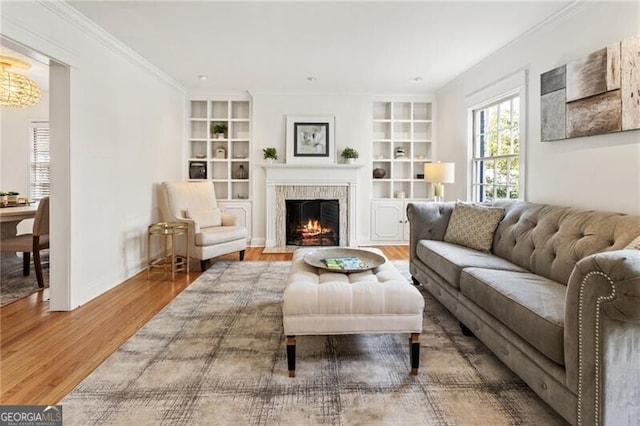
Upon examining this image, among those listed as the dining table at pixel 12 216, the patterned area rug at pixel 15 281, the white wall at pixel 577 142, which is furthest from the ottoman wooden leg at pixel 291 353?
the dining table at pixel 12 216

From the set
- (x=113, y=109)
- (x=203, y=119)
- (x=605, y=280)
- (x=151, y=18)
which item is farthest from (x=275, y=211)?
(x=605, y=280)

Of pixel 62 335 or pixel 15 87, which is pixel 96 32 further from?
pixel 62 335

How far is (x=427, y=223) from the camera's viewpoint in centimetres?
369

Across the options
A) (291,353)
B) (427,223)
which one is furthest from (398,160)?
(291,353)

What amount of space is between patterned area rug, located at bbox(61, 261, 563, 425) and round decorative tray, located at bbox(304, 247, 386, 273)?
19.8 inches

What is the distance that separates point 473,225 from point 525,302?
1569 millimetres

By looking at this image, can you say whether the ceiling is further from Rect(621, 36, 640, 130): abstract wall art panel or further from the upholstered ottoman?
the upholstered ottoman

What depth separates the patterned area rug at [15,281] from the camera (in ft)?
11.1

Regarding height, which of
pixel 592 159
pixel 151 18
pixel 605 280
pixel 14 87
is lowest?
pixel 605 280

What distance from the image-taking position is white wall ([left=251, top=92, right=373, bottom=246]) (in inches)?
229

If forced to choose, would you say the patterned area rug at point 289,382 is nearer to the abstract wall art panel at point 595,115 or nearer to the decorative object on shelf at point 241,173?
the abstract wall art panel at point 595,115

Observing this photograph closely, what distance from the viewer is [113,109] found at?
3.70m

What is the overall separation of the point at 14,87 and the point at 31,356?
11.2 feet

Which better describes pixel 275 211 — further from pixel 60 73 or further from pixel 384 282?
pixel 384 282
